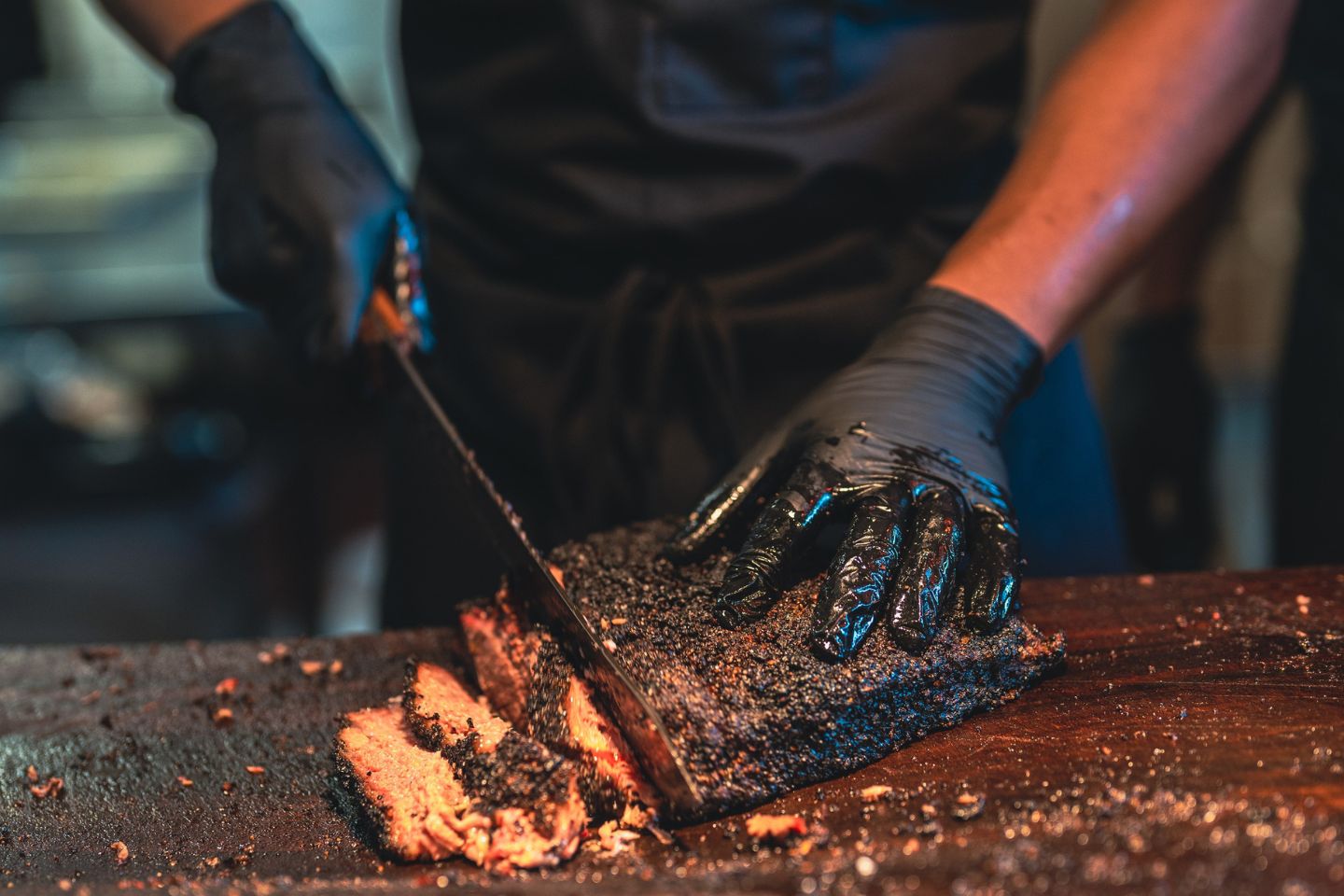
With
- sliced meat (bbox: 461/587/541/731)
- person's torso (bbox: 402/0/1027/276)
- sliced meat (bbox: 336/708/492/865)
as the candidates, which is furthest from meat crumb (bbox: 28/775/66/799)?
person's torso (bbox: 402/0/1027/276)

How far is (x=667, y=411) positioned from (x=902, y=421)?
0.47m

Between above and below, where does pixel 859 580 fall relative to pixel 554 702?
above

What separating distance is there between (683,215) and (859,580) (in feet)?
2.41

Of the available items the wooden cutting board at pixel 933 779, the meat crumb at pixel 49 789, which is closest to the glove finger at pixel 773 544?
the wooden cutting board at pixel 933 779

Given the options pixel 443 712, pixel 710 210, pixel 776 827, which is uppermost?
pixel 710 210

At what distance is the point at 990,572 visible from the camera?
4.11 ft

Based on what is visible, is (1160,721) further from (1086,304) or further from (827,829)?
(1086,304)

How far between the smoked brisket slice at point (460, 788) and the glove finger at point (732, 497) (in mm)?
341

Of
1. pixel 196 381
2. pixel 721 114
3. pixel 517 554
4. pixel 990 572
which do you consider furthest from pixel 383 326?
pixel 196 381

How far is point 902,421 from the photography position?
139 centimetres

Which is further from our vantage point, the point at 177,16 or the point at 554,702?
the point at 177,16

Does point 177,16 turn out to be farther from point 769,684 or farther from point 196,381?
point 196,381

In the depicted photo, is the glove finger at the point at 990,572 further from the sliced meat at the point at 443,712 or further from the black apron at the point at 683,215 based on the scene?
the sliced meat at the point at 443,712

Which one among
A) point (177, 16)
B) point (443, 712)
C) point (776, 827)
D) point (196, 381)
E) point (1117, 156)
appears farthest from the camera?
point (196, 381)
